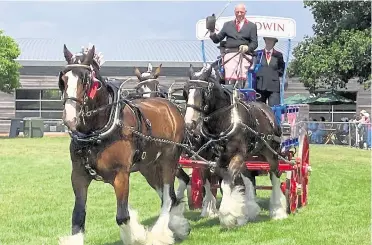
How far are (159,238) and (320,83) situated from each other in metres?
31.5

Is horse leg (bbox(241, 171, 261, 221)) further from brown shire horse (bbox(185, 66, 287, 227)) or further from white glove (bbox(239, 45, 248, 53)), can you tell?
white glove (bbox(239, 45, 248, 53))

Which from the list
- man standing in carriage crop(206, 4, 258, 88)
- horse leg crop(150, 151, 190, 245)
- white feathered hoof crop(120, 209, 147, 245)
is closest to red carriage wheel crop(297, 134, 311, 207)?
man standing in carriage crop(206, 4, 258, 88)

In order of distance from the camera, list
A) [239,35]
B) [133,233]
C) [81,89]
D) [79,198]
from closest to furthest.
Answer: [81,89] < [79,198] < [133,233] < [239,35]

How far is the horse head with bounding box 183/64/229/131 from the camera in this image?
7777 millimetres

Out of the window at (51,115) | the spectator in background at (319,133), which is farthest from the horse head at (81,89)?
the window at (51,115)

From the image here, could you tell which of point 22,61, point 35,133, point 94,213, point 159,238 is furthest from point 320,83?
point 159,238

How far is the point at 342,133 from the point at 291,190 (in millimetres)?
19290

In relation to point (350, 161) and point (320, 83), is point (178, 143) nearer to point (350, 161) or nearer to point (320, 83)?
point (350, 161)

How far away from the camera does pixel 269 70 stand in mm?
10070

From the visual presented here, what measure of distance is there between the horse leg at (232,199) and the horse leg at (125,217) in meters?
1.57

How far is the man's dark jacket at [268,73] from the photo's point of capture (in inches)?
396

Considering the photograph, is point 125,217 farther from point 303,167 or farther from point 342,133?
point 342,133

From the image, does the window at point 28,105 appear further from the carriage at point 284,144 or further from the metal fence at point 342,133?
the carriage at point 284,144

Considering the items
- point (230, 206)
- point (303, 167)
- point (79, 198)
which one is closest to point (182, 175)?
point (230, 206)
